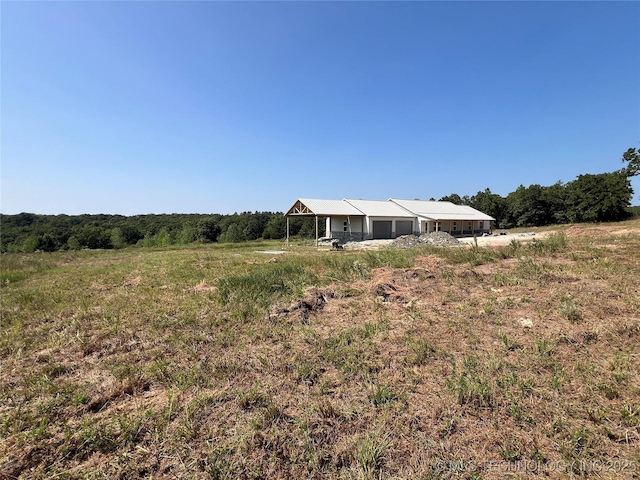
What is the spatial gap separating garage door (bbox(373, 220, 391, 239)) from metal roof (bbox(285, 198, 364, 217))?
226cm

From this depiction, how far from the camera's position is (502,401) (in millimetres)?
2531

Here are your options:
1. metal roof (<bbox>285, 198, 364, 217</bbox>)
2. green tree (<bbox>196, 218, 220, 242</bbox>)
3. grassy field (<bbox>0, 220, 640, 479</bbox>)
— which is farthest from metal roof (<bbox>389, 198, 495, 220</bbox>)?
green tree (<bbox>196, 218, 220, 242</bbox>)

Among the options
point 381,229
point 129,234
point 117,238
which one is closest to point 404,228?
point 381,229

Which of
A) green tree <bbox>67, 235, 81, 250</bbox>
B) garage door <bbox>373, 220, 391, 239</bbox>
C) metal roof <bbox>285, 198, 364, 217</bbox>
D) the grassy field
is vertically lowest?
the grassy field

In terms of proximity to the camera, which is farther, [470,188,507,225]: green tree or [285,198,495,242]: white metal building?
[470,188,507,225]: green tree

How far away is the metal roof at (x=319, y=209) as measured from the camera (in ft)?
81.6

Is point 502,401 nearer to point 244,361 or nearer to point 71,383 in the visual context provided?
point 244,361

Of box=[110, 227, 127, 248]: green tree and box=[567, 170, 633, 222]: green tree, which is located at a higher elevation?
box=[567, 170, 633, 222]: green tree

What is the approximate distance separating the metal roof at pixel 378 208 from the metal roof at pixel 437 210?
4.99ft

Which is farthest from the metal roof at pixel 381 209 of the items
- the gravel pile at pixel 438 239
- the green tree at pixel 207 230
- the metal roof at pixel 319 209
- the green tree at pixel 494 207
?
the green tree at pixel 207 230

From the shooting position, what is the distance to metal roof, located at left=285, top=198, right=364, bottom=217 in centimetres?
2488

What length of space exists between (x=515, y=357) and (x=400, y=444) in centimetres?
184

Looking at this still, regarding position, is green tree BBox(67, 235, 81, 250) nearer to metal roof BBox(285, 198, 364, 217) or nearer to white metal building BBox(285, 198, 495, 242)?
white metal building BBox(285, 198, 495, 242)

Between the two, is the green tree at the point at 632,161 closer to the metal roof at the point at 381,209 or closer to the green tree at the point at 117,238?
the metal roof at the point at 381,209
